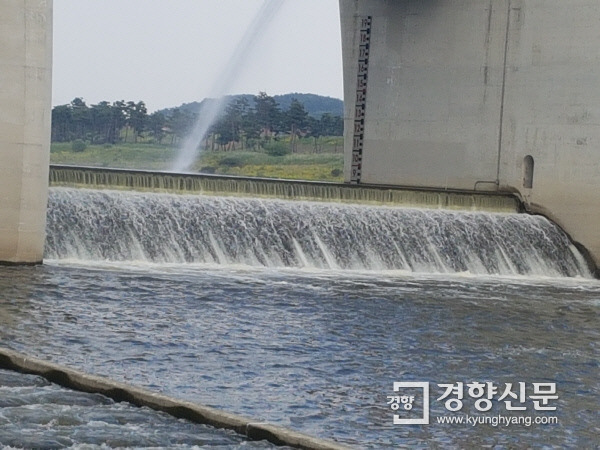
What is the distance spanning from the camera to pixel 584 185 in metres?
24.1

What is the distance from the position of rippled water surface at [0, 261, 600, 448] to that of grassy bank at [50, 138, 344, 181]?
3877 cm

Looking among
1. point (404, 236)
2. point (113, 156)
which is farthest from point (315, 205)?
point (113, 156)

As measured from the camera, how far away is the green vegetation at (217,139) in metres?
62.0

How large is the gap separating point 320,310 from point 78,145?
170 feet

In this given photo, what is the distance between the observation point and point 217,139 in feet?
231

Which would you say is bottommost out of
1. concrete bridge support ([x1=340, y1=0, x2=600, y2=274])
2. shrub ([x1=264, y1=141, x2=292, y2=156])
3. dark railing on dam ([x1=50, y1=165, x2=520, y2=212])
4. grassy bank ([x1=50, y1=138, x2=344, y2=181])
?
grassy bank ([x1=50, y1=138, x2=344, y2=181])

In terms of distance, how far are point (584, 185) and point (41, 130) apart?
35.9ft

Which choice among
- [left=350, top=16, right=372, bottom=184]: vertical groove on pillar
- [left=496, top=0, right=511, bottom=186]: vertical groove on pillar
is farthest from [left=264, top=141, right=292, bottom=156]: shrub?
[left=496, top=0, right=511, bottom=186]: vertical groove on pillar

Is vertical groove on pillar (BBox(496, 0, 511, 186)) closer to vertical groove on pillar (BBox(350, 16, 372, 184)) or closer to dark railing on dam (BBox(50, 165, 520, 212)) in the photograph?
dark railing on dam (BBox(50, 165, 520, 212))

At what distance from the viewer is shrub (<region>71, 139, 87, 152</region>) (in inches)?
2562

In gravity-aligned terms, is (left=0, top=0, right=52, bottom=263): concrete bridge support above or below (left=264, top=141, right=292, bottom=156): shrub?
above

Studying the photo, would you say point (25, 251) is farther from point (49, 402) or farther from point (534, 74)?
point (534, 74)

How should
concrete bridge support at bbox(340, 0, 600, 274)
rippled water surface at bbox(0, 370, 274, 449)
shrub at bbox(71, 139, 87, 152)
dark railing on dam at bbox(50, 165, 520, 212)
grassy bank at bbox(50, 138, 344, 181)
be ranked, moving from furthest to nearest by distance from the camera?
1. shrub at bbox(71, 139, 87, 152)
2. grassy bank at bbox(50, 138, 344, 181)
3. concrete bridge support at bbox(340, 0, 600, 274)
4. dark railing on dam at bbox(50, 165, 520, 212)
5. rippled water surface at bbox(0, 370, 274, 449)

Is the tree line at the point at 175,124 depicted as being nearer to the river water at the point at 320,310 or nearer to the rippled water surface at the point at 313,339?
the river water at the point at 320,310
